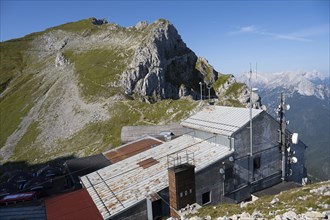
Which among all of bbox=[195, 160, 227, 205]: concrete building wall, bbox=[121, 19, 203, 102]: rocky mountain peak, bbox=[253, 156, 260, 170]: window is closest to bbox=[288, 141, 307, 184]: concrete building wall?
bbox=[253, 156, 260, 170]: window

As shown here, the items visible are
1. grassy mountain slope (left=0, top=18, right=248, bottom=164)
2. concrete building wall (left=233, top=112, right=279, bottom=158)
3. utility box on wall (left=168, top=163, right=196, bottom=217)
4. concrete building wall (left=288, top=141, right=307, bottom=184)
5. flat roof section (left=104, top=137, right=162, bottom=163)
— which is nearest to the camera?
utility box on wall (left=168, top=163, right=196, bottom=217)

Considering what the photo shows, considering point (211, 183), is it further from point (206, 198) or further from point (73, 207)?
point (73, 207)

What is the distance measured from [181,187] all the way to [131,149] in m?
17.6

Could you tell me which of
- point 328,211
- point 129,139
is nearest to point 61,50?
point 129,139

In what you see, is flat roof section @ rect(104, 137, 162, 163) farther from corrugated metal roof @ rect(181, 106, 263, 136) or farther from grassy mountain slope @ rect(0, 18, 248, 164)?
grassy mountain slope @ rect(0, 18, 248, 164)

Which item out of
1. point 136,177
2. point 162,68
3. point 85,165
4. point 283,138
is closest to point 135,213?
point 136,177

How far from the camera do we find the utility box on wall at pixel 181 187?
62.9 feet

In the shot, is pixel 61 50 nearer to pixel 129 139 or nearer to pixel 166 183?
pixel 129 139

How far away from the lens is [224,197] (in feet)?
78.2

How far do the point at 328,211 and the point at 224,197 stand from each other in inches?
526

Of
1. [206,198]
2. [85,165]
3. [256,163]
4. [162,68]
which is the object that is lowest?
[206,198]

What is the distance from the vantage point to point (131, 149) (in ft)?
118

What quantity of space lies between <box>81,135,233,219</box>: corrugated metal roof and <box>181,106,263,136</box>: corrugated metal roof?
1475mm

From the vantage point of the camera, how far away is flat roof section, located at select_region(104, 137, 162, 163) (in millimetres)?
33953
